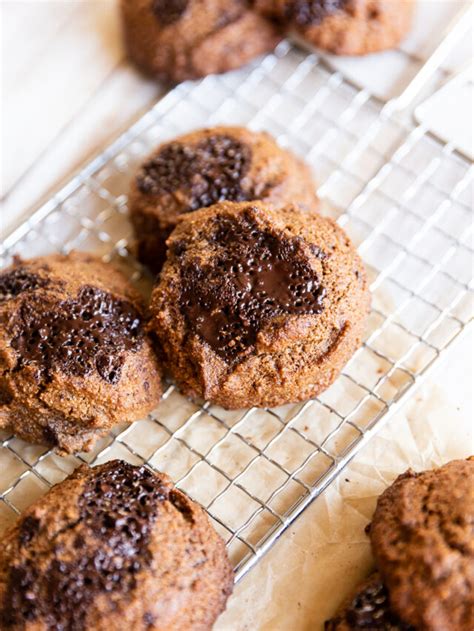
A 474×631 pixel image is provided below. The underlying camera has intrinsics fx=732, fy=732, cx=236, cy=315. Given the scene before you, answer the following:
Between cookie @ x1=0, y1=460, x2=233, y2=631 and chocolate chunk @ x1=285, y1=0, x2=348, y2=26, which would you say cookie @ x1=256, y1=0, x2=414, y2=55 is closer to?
chocolate chunk @ x1=285, y1=0, x2=348, y2=26

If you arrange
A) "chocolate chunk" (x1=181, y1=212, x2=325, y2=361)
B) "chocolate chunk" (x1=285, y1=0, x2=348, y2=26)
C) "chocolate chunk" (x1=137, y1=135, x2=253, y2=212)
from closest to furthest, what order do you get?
1. "chocolate chunk" (x1=181, y1=212, x2=325, y2=361)
2. "chocolate chunk" (x1=137, y1=135, x2=253, y2=212)
3. "chocolate chunk" (x1=285, y1=0, x2=348, y2=26)

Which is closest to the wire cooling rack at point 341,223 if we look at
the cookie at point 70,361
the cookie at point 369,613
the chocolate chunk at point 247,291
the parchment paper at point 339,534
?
the parchment paper at point 339,534

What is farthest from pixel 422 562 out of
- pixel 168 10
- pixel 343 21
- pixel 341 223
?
pixel 168 10

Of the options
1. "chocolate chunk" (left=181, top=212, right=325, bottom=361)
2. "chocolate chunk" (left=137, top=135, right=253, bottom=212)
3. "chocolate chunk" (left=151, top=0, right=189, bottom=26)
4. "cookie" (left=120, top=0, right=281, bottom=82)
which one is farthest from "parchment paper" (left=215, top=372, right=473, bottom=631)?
"chocolate chunk" (left=151, top=0, right=189, bottom=26)

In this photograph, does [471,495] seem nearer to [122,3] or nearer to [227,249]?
[227,249]

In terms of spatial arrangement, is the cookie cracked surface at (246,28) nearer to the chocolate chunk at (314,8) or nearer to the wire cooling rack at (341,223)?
the chocolate chunk at (314,8)

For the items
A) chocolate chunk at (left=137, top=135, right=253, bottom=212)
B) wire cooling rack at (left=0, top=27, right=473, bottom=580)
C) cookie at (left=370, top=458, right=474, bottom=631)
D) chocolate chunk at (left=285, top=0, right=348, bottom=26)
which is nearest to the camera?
cookie at (left=370, top=458, right=474, bottom=631)

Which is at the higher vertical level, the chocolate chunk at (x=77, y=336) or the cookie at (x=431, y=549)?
the cookie at (x=431, y=549)
